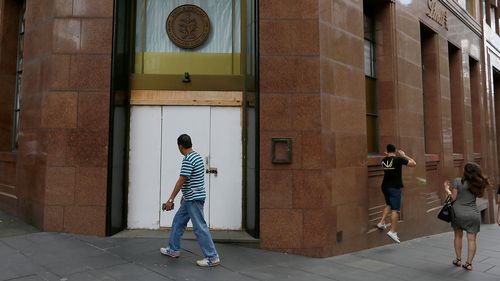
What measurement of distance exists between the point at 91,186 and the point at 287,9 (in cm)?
469

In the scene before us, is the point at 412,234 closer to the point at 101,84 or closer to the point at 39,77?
the point at 101,84

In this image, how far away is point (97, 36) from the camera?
695 cm

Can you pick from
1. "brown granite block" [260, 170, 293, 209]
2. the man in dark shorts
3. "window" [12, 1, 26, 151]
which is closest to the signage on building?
the man in dark shorts

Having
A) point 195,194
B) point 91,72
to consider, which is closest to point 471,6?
point 91,72

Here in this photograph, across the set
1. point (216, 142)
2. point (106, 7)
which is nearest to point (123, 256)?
point (216, 142)

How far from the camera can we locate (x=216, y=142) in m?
7.20

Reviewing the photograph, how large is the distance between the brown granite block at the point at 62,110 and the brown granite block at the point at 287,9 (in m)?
3.73

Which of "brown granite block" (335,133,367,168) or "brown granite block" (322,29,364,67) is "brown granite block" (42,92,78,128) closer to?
"brown granite block" (322,29,364,67)

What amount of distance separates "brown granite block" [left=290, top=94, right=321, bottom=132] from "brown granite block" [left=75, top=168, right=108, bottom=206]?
137 inches

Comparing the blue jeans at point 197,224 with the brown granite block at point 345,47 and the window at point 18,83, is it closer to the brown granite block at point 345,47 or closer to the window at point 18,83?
the brown granite block at point 345,47

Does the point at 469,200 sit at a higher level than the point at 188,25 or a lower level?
lower

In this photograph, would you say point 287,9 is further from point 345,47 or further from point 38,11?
point 38,11

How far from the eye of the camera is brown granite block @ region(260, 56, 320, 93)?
6.82 m

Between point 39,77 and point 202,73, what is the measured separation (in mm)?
3136
